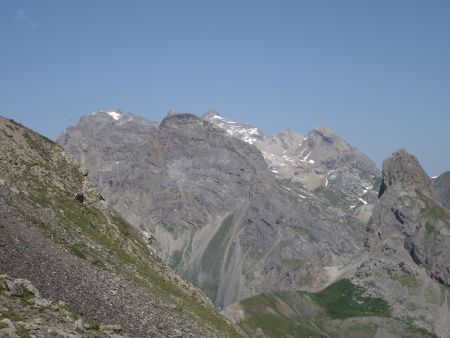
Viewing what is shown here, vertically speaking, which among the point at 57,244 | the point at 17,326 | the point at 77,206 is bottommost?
the point at 17,326

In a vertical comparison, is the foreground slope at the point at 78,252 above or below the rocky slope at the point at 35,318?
above

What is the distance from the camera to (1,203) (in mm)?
62219

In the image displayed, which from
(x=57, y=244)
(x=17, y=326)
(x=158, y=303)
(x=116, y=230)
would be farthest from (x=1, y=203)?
(x=17, y=326)

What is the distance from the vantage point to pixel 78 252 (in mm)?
63031

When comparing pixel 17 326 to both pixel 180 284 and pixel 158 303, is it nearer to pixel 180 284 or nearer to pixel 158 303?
pixel 158 303

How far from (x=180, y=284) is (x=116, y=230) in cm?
1289

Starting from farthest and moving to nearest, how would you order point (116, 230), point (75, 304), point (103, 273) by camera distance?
1. point (116, 230)
2. point (103, 273)
3. point (75, 304)

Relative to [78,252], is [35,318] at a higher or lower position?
lower

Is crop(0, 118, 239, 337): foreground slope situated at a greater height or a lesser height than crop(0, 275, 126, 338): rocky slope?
greater

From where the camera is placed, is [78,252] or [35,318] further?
[78,252]

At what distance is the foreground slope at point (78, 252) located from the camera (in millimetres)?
48281

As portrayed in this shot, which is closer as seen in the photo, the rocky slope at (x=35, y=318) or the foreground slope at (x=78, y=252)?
the rocky slope at (x=35, y=318)

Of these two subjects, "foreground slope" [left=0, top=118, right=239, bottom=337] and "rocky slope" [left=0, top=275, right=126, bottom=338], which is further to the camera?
"foreground slope" [left=0, top=118, right=239, bottom=337]

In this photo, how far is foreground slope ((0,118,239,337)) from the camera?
48.3 m
